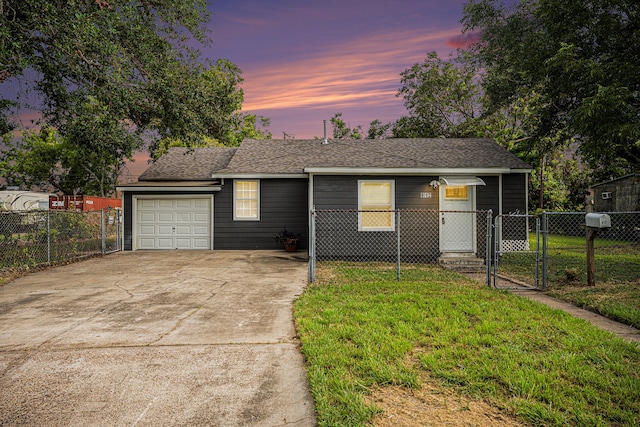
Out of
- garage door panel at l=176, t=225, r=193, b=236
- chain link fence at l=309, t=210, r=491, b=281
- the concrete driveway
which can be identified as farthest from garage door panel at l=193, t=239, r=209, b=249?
the concrete driveway

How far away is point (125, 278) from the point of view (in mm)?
7922

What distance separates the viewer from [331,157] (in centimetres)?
1241

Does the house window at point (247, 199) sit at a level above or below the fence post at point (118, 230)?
above

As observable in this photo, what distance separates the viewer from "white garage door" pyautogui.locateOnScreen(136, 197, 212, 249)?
1377 centimetres

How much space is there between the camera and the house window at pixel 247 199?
44.2 ft

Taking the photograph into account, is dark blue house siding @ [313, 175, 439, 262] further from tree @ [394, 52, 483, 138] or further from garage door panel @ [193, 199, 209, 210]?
tree @ [394, 52, 483, 138]

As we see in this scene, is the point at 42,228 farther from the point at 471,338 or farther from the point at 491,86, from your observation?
the point at 491,86

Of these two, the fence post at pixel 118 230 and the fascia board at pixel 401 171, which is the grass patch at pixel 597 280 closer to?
the fascia board at pixel 401 171

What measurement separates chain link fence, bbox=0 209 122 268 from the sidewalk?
35.1 ft

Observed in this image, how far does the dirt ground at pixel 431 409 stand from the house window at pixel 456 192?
353 inches

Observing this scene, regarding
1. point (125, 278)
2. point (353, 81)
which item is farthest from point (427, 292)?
point (353, 81)

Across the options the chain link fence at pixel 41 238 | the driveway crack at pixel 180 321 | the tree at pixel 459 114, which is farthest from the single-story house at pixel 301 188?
the tree at pixel 459 114

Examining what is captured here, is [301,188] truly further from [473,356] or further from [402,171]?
[473,356]

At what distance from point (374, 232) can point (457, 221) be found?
250 cm
